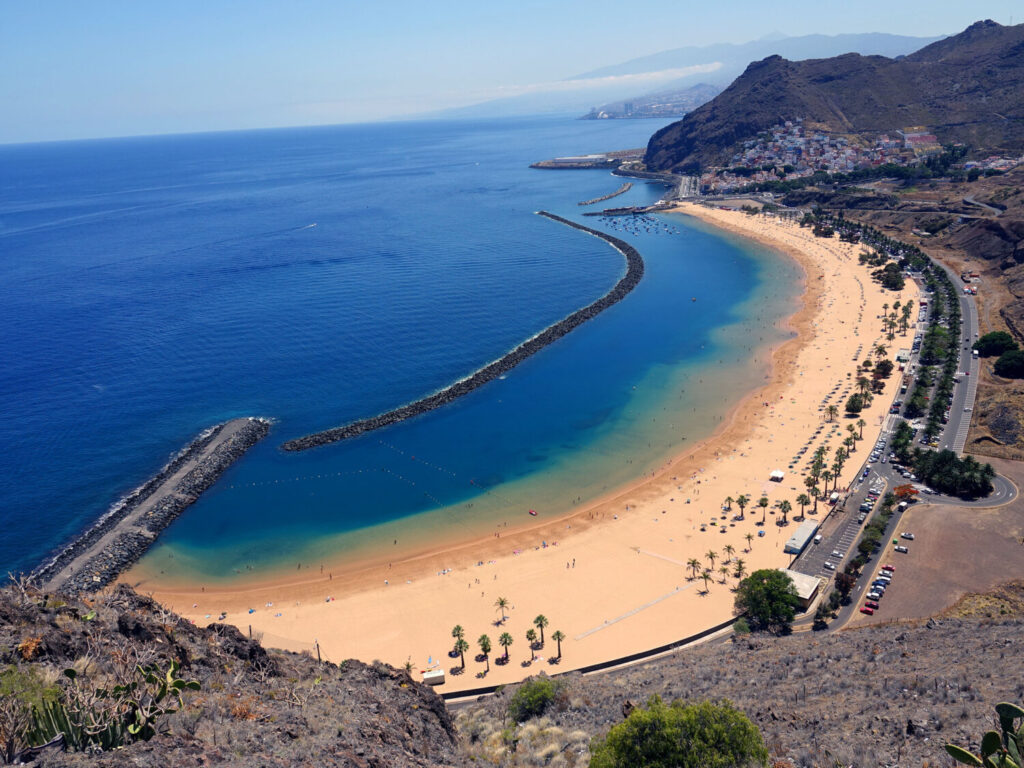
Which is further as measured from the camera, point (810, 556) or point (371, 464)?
point (371, 464)

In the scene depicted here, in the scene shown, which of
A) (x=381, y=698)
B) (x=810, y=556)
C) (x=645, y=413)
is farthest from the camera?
(x=645, y=413)

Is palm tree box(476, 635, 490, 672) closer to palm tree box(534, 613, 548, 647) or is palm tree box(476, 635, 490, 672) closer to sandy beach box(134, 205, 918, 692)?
sandy beach box(134, 205, 918, 692)

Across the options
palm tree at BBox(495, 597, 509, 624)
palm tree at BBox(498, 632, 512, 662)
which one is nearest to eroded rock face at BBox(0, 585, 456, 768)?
palm tree at BBox(498, 632, 512, 662)

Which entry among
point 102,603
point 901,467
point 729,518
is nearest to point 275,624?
point 102,603

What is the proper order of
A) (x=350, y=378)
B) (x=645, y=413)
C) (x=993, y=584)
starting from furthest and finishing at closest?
1. (x=350, y=378)
2. (x=645, y=413)
3. (x=993, y=584)

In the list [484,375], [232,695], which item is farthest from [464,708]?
[484,375]

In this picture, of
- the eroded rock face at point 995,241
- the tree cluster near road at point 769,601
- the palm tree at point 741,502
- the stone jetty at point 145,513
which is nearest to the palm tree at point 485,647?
the tree cluster near road at point 769,601

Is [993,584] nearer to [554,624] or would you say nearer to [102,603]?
[554,624]

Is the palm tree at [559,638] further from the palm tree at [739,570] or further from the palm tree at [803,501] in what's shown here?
the palm tree at [803,501]
